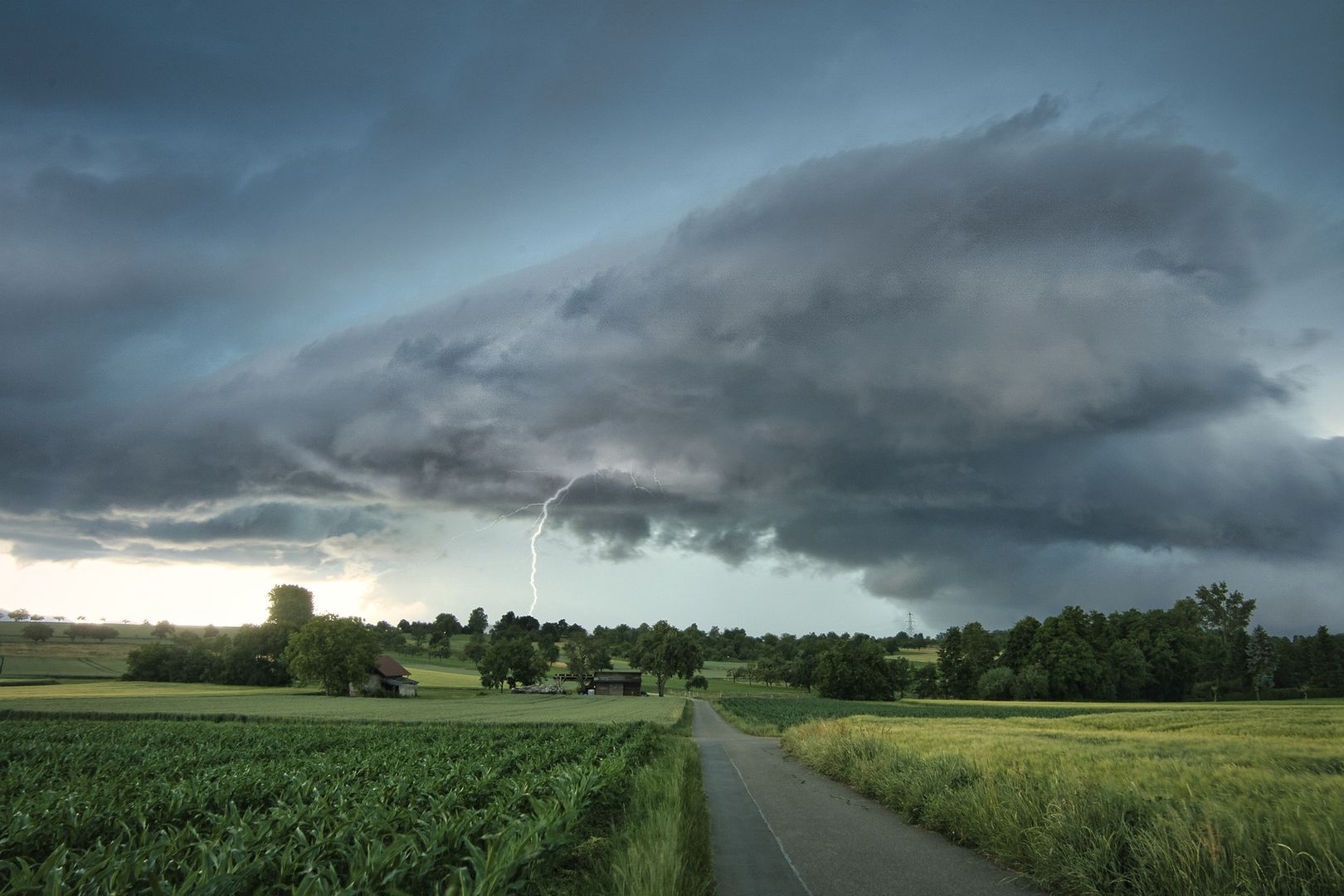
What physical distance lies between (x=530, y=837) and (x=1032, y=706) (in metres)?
83.3

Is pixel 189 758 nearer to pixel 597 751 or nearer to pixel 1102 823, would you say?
pixel 597 751

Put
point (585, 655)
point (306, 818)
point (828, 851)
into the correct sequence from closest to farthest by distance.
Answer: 1. point (306, 818)
2. point (828, 851)
3. point (585, 655)

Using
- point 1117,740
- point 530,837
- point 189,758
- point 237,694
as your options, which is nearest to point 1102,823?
point 530,837

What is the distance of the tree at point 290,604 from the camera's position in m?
118

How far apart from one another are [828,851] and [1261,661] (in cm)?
12102

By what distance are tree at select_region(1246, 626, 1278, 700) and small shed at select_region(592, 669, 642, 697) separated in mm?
92343

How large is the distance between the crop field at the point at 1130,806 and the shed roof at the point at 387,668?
93.1m

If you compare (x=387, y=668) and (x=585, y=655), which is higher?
(x=387, y=668)

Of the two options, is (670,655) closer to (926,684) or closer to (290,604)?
(926,684)

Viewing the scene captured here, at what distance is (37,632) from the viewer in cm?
13225

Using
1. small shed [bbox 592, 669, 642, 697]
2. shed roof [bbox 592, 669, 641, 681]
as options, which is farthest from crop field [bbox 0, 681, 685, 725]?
small shed [bbox 592, 669, 642, 697]

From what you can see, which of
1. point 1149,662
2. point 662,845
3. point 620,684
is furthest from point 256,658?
point 1149,662

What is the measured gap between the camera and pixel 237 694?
259ft

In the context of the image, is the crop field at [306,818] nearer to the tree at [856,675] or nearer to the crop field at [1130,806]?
the crop field at [1130,806]
